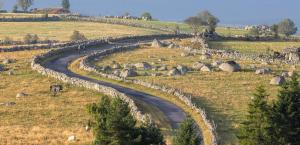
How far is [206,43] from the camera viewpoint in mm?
159500

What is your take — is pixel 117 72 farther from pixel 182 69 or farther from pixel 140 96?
pixel 140 96

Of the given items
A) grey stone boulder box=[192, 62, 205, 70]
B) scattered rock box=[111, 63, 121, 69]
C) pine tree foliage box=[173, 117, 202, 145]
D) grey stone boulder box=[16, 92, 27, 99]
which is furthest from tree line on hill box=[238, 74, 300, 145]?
scattered rock box=[111, 63, 121, 69]

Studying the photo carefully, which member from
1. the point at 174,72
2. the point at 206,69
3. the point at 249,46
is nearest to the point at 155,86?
the point at 174,72

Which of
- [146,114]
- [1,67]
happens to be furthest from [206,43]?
[146,114]

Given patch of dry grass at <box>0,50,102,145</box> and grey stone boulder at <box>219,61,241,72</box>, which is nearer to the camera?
patch of dry grass at <box>0,50,102,145</box>

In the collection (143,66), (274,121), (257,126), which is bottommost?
(143,66)

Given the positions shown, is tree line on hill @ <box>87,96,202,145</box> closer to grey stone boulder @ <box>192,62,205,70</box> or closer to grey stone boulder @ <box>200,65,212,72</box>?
grey stone boulder @ <box>200,65,212,72</box>

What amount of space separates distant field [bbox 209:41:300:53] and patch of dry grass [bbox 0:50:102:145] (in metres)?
64.0

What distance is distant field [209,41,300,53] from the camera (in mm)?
154762

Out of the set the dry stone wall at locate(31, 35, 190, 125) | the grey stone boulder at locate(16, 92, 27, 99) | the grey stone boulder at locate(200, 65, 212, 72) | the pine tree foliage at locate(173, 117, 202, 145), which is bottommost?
the grey stone boulder at locate(16, 92, 27, 99)

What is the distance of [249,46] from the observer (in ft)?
534

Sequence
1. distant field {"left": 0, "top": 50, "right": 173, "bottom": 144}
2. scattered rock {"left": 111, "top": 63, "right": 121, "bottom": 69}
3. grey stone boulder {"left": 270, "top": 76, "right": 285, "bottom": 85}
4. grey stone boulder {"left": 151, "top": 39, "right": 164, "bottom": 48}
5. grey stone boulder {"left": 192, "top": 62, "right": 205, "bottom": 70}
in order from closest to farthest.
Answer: distant field {"left": 0, "top": 50, "right": 173, "bottom": 144} → grey stone boulder {"left": 270, "top": 76, "right": 285, "bottom": 85} → grey stone boulder {"left": 192, "top": 62, "right": 205, "bottom": 70} → scattered rock {"left": 111, "top": 63, "right": 121, "bottom": 69} → grey stone boulder {"left": 151, "top": 39, "right": 164, "bottom": 48}

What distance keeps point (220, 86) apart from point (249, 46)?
222ft

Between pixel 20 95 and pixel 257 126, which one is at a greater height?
pixel 257 126
